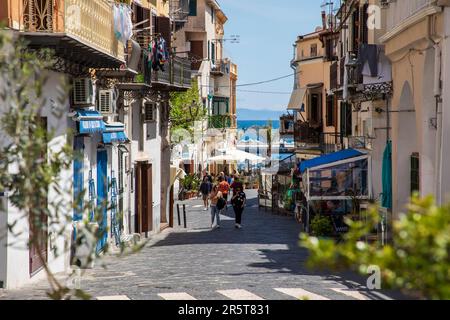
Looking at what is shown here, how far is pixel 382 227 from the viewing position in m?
22.0

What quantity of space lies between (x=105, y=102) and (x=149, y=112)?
27.0ft

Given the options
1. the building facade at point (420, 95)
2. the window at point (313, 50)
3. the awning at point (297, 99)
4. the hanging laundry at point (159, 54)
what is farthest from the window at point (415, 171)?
the window at point (313, 50)

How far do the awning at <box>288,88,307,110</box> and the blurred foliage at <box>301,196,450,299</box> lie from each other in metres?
60.3

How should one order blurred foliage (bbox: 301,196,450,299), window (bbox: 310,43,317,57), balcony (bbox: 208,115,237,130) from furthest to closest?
balcony (bbox: 208,115,237,130)
window (bbox: 310,43,317,57)
blurred foliage (bbox: 301,196,450,299)

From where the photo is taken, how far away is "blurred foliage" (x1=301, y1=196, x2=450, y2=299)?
451cm

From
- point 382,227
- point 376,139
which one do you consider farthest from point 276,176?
point 382,227

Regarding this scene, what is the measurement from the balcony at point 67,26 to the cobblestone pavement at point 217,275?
3.96m

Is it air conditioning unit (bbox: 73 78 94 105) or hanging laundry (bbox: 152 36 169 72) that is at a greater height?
hanging laundry (bbox: 152 36 169 72)

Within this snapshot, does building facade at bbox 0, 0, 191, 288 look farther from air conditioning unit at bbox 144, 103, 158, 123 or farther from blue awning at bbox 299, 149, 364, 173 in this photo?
blue awning at bbox 299, 149, 364, 173

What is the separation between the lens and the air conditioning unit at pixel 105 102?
26188 millimetres

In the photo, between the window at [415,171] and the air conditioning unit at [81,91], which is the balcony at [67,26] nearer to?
the air conditioning unit at [81,91]

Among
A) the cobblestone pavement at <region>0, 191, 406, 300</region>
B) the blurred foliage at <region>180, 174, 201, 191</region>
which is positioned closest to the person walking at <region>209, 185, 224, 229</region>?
the cobblestone pavement at <region>0, 191, 406, 300</region>

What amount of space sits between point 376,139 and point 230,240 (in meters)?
5.25

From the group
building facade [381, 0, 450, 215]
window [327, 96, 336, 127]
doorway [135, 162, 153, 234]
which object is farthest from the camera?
window [327, 96, 336, 127]
